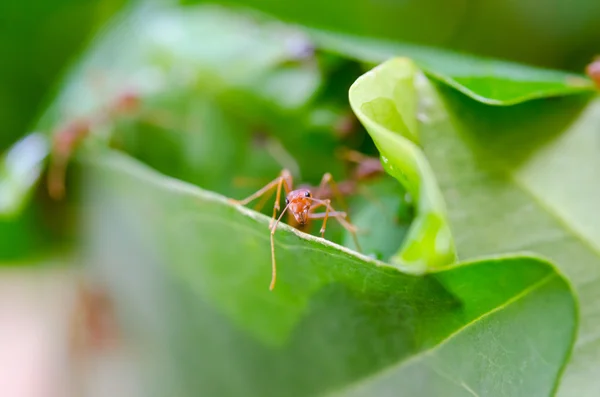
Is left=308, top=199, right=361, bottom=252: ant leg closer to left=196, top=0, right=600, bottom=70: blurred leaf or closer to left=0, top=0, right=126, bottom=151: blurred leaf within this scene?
left=196, top=0, right=600, bottom=70: blurred leaf

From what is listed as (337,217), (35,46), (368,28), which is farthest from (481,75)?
(35,46)

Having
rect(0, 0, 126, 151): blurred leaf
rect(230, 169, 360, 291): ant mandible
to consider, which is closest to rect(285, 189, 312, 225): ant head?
rect(230, 169, 360, 291): ant mandible

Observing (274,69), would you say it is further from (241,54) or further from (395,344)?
(395,344)

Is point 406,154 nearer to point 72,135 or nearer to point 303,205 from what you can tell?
point 303,205

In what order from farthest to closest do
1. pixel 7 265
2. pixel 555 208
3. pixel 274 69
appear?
pixel 7 265, pixel 274 69, pixel 555 208

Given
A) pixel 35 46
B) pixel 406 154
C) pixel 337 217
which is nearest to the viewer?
pixel 406 154

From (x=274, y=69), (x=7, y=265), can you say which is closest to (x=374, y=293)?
(x=274, y=69)
